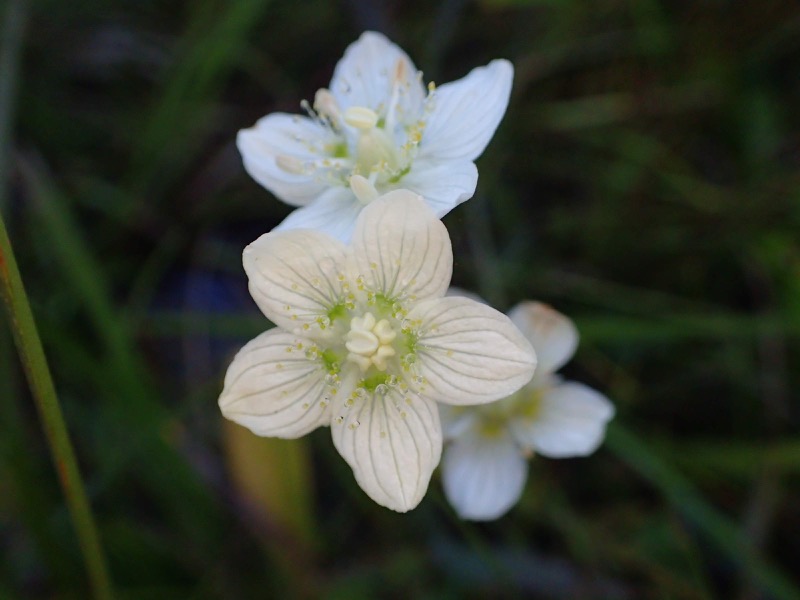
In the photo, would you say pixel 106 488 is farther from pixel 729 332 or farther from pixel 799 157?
pixel 799 157

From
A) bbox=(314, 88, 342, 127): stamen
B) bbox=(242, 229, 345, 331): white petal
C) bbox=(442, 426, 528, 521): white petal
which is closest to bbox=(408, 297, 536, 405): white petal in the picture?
bbox=(242, 229, 345, 331): white petal

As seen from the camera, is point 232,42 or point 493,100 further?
point 232,42

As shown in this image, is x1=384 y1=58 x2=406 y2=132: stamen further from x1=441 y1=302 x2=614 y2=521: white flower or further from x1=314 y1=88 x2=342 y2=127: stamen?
x1=441 y1=302 x2=614 y2=521: white flower

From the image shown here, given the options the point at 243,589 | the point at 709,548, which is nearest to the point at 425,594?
the point at 243,589

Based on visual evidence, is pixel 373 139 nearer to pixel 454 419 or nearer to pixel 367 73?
pixel 367 73

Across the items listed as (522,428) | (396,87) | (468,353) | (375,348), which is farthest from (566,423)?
(396,87)

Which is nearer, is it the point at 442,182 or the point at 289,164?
the point at 442,182

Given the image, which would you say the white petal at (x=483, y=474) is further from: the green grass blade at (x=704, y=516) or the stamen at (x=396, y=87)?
the stamen at (x=396, y=87)
